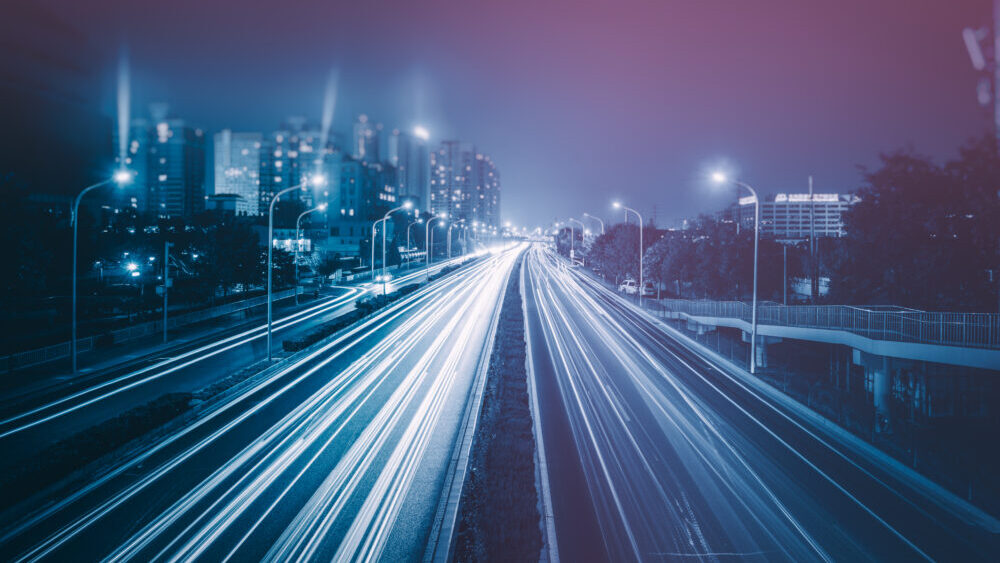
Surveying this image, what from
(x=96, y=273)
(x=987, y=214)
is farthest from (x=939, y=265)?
(x=96, y=273)

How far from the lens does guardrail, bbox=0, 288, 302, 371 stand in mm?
21344

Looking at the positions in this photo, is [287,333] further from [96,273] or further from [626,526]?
[96,273]

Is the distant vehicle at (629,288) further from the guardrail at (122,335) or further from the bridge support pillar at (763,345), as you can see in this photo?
the guardrail at (122,335)

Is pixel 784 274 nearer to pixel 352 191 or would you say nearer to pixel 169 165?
pixel 352 191

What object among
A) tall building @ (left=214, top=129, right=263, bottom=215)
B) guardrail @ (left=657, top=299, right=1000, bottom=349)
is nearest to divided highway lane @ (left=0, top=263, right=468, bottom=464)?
guardrail @ (left=657, top=299, right=1000, bottom=349)

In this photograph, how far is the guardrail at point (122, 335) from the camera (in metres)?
21.3

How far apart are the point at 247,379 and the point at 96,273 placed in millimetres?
44361

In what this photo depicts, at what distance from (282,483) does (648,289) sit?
45558mm

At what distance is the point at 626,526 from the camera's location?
402 inches

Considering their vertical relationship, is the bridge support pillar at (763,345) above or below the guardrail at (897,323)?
below

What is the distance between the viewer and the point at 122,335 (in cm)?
2692

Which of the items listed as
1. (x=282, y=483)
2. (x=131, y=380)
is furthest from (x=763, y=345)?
(x=131, y=380)

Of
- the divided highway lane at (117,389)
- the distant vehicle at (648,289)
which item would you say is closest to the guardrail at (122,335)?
the divided highway lane at (117,389)

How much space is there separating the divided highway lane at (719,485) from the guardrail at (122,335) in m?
19.9
